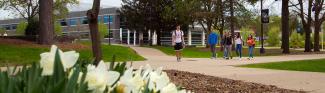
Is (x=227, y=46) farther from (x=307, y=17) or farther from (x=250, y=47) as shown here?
(x=307, y=17)

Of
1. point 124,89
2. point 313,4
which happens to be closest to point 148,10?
point 313,4

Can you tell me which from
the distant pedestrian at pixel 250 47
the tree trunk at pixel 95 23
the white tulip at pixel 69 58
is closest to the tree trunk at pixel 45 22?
the distant pedestrian at pixel 250 47

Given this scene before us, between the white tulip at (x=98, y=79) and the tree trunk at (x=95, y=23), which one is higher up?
the tree trunk at (x=95, y=23)

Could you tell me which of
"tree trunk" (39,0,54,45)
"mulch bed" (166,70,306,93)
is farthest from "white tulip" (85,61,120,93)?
"tree trunk" (39,0,54,45)

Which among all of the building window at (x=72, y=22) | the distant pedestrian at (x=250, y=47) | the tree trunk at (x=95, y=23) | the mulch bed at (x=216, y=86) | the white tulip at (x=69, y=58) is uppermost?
the building window at (x=72, y=22)

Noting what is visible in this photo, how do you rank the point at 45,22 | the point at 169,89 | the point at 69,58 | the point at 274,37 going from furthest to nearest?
1. the point at 274,37
2. the point at 45,22
3. the point at 169,89
4. the point at 69,58

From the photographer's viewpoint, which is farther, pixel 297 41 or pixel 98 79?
pixel 297 41

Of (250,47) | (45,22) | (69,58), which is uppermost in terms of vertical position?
(45,22)

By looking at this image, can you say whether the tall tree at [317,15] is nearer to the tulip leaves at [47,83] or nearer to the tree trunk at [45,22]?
the tree trunk at [45,22]

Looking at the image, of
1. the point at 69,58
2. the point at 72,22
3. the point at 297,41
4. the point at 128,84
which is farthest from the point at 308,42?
the point at 72,22

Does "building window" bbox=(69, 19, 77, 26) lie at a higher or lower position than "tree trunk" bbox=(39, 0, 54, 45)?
higher

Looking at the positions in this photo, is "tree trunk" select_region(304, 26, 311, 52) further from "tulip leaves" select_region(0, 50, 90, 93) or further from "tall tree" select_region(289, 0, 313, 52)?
"tulip leaves" select_region(0, 50, 90, 93)

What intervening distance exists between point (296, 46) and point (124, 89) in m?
76.2

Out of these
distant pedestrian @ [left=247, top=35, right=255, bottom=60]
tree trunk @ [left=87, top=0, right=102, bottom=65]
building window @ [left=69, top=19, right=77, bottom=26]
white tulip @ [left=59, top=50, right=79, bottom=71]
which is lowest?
distant pedestrian @ [left=247, top=35, right=255, bottom=60]
